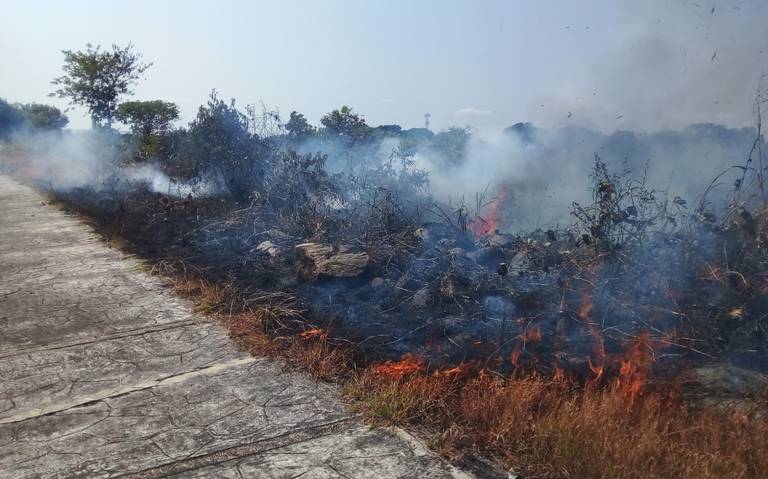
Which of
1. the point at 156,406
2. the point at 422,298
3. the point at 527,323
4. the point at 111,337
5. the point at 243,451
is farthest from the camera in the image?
the point at 422,298

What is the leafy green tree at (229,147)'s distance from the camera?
10531 mm

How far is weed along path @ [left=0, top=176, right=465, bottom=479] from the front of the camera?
2855mm

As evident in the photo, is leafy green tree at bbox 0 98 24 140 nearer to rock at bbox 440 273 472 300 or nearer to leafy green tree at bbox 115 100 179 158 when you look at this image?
leafy green tree at bbox 115 100 179 158

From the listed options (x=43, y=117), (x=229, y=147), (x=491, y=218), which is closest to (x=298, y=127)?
(x=229, y=147)

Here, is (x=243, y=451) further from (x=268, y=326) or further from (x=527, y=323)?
(x=527, y=323)

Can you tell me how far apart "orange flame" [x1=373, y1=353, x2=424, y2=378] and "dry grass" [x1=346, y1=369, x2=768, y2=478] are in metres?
0.07

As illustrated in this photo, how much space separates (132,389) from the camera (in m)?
3.72

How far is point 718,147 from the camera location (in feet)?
30.7

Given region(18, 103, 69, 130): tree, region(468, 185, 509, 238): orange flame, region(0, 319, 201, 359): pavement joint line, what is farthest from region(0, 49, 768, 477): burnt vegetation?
region(18, 103, 69, 130): tree

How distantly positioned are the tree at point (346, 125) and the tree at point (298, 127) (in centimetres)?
96

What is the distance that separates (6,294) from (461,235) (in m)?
5.33

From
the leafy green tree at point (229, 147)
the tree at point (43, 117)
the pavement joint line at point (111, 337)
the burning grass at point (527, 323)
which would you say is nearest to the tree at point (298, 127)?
the leafy green tree at point (229, 147)

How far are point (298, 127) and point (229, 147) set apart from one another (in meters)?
1.59

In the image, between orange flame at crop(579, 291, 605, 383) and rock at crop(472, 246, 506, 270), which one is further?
rock at crop(472, 246, 506, 270)
